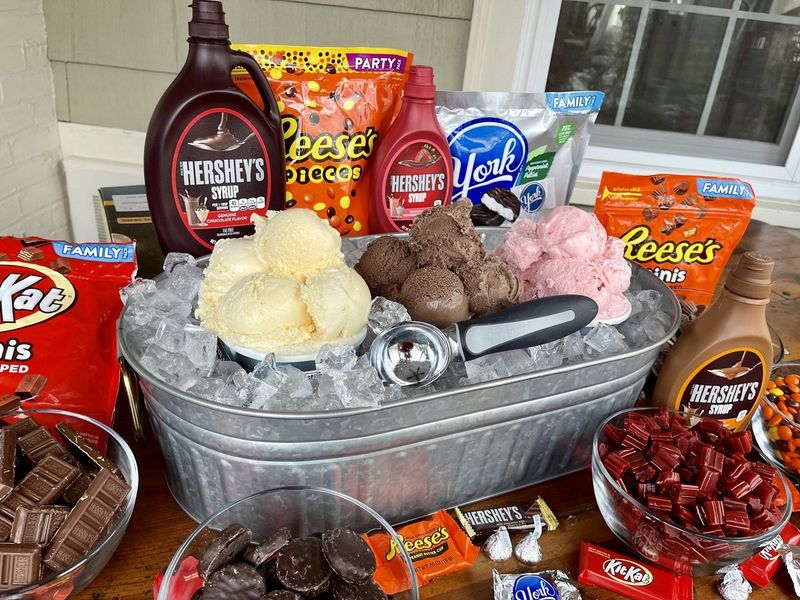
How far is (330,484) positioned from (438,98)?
28.3 inches

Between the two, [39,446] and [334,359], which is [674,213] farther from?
[39,446]

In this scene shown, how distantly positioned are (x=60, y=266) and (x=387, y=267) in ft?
1.44

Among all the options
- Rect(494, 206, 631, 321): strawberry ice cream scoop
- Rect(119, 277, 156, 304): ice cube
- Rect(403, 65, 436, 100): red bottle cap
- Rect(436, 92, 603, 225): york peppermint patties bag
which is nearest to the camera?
Rect(119, 277, 156, 304): ice cube

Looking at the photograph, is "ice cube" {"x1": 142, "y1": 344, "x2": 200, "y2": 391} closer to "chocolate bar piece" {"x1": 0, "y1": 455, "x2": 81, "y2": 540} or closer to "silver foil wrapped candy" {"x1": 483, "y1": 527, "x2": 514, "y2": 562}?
"chocolate bar piece" {"x1": 0, "y1": 455, "x2": 81, "y2": 540}

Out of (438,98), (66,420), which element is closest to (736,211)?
(438,98)

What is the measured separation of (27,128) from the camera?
1670mm

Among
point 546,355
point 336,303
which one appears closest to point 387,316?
point 336,303

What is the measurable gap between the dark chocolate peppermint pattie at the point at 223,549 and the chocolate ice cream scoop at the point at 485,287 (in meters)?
0.40

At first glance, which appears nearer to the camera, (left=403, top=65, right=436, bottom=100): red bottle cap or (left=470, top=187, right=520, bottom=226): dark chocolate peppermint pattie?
(left=403, top=65, right=436, bottom=100): red bottle cap

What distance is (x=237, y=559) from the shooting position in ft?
1.88

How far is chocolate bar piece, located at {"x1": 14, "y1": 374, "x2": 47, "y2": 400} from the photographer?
71 cm

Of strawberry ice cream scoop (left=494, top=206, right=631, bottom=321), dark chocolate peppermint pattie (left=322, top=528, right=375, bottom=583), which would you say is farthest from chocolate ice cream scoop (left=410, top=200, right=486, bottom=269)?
dark chocolate peppermint pattie (left=322, top=528, right=375, bottom=583)

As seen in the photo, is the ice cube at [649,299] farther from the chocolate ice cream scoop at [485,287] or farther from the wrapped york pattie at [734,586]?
Result: the wrapped york pattie at [734,586]

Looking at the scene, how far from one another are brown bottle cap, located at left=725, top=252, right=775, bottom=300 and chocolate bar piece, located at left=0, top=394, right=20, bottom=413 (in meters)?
0.89
